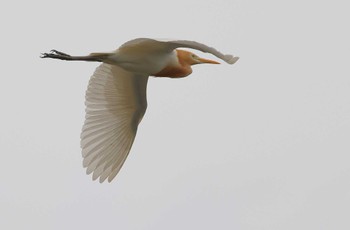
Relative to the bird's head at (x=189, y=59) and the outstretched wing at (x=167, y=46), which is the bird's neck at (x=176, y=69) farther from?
the outstretched wing at (x=167, y=46)

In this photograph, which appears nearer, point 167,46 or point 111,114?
point 167,46

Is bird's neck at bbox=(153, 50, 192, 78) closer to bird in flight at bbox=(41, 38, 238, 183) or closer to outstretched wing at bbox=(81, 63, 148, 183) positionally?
bird in flight at bbox=(41, 38, 238, 183)

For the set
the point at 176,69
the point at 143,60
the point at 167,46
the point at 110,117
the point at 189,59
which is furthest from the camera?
the point at 110,117

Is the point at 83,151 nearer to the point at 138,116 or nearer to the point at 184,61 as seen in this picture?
the point at 138,116

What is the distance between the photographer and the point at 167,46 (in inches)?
510

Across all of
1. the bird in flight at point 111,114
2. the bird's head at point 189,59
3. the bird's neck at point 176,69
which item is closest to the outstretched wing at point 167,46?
the bird's neck at point 176,69

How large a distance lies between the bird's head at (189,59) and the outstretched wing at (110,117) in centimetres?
132

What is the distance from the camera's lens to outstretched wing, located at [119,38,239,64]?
11234 mm

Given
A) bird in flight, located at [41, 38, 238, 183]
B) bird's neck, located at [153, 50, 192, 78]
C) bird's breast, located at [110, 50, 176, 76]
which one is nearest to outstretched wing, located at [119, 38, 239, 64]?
bird's breast, located at [110, 50, 176, 76]

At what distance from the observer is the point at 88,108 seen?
15.1 m

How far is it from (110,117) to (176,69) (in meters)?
2.14

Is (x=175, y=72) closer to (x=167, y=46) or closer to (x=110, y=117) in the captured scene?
(x=167, y=46)

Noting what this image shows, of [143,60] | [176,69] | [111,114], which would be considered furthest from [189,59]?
[111,114]

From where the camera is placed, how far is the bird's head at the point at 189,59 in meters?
13.6
